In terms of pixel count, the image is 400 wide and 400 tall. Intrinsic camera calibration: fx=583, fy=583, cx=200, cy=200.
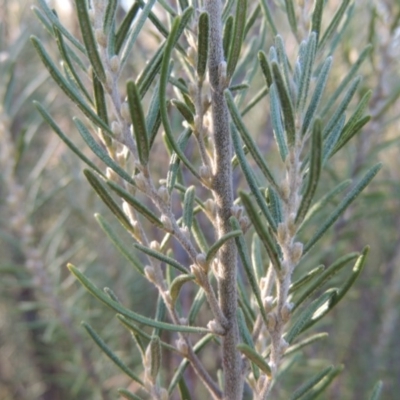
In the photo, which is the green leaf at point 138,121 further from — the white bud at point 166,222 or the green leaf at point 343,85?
the green leaf at point 343,85

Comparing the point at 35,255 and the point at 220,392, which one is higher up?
the point at 35,255

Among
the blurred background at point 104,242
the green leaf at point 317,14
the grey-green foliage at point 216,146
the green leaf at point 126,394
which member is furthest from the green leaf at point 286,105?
the blurred background at point 104,242

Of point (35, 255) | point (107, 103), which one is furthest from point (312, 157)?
point (35, 255)

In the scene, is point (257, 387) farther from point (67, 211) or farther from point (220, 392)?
point (67, 211)

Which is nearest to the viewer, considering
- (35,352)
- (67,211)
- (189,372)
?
(189,372)

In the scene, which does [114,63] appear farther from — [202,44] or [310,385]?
[310,385]

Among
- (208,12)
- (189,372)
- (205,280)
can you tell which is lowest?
(189,372)
